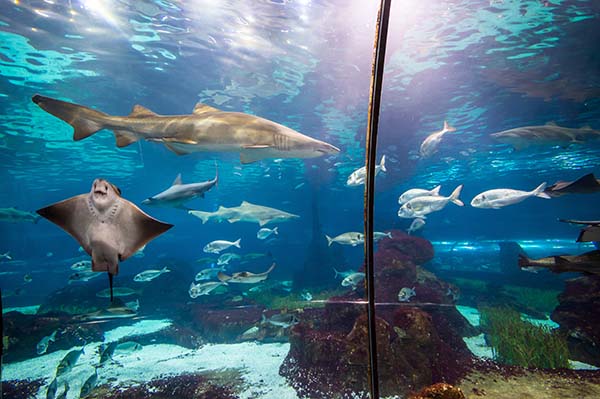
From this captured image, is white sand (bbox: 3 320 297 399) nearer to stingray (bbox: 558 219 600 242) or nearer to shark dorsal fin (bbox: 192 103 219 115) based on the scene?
stingray (bbox: 558 219 600 242)

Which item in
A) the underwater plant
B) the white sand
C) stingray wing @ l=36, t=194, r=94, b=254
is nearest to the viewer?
stingray wing @ l=36, t=194, r=94, b=254

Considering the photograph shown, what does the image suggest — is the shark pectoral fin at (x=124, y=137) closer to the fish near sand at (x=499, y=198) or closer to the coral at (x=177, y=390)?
the coral at (x=177, y=390)

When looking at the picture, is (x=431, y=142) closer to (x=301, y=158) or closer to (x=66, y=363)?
(x=301, y=158)

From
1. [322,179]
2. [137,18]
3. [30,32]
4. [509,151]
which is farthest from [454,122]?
[30,32]

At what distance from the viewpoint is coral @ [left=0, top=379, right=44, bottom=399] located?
6152 mm

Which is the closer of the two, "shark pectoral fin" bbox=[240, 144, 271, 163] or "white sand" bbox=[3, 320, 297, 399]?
"shark pectoral fin" bbox=[240, 144, 271, 163]

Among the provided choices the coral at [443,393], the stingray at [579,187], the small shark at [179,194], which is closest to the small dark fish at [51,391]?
the small shark at [179,194]

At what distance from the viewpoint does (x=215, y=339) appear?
10.5 m

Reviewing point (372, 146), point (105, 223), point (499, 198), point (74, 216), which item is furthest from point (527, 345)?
point (74, 216)

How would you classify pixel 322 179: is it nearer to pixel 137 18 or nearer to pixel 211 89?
pixel 211 89

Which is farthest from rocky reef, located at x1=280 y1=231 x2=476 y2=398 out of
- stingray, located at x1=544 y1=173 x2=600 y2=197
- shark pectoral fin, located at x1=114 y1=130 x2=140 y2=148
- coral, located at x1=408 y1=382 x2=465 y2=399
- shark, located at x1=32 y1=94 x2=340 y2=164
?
shark pectoral fin, located at x1=114 y1=130 x2=140 y2=148

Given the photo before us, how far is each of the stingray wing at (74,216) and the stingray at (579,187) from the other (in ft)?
23.7

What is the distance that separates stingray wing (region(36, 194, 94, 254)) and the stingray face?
0.36ft

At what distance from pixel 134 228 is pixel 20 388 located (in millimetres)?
7615
